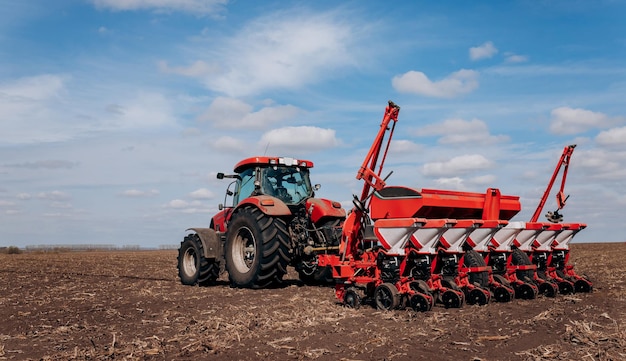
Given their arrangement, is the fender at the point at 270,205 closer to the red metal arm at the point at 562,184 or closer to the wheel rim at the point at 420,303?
the wheel rim at the point at 420,303

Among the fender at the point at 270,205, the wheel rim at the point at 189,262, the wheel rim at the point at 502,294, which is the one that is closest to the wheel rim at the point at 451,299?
the wheel rim at the point at 502,294

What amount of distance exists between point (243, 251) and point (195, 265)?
190cm

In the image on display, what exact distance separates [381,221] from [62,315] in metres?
4.87

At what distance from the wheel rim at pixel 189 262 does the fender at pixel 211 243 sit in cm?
69

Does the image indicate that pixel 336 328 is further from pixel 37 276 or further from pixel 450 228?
pixel 37 276

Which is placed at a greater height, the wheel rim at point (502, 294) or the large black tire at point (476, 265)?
the large black tire at point (476, 265)

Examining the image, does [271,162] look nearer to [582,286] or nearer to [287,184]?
[287,184]

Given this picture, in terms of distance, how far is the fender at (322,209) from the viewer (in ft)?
35.9

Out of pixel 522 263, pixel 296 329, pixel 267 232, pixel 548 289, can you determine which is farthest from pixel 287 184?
pixel 296 329

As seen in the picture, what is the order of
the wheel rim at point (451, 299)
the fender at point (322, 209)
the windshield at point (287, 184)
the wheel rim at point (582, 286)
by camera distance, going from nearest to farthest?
the wheel rim at point (451, 299) < the wheel rim at point (582, 286) < the fender at point (322, 209) < the windshield at point (287, 184)

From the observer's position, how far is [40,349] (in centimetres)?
615

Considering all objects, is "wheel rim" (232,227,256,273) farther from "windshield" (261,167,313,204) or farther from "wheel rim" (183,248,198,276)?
"wheel rim" (183,248,198,276)

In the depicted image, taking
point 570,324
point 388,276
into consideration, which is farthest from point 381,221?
point 570,324

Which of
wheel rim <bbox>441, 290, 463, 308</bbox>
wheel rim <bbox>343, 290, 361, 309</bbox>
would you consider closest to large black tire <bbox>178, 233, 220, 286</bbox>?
wheel rim <bbox>343, 290, 361, 309</bbox>
